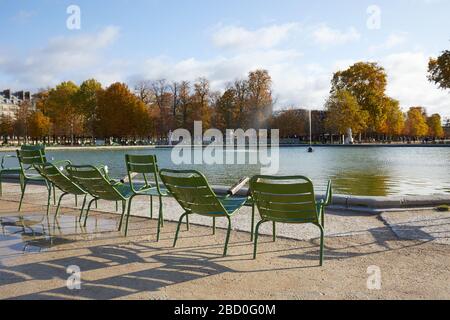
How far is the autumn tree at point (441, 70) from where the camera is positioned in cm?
4041

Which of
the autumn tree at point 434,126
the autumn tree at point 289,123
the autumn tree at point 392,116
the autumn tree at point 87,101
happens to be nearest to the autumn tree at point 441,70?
the autumn tree at point 392,116

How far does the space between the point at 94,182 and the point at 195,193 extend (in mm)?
1785

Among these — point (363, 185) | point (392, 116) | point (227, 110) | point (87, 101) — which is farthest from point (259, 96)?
point (363, 185)

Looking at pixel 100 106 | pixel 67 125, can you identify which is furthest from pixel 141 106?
pixel 67 125

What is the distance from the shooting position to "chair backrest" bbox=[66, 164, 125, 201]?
6.04 m

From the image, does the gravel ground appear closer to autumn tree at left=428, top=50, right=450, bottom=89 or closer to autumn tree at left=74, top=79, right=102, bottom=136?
autumn tree at left=428, top=50, right=450, bottom=89

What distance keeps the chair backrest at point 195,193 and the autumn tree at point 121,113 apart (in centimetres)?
6359

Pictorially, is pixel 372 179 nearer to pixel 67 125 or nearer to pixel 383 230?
pixel 383 230

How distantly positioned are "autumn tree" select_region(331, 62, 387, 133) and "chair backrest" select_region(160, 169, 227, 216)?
61942 millimetres

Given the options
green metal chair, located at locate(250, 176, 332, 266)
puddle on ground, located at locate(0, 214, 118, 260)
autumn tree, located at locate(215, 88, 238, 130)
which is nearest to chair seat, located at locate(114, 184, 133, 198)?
puddle on ground, located at locate(0, 214, 118, 260)

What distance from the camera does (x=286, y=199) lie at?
182 inches

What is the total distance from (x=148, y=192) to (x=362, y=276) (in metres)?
3.58

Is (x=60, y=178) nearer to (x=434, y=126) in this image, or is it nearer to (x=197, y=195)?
(x=197, y=195)
